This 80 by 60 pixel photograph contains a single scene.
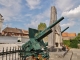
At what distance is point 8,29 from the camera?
51.3m

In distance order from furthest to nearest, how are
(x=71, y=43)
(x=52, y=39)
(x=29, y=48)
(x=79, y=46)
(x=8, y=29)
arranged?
1. (x=8, y=29)
2. (x=71, y=43)
3. (x=79, y=46)
4. (x=52, y=39)
5. (x=29, y=48)

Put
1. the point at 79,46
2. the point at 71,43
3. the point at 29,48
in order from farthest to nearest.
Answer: the point at 71,43, the point at 79,46, the point at 29,48

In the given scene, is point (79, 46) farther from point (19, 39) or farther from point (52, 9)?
point (52, 9)

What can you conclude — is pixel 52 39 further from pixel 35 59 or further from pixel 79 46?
pixel 79 46

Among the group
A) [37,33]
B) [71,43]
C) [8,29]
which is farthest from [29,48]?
[8,29]

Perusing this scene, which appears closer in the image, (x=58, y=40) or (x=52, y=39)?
(x=52, y=39)

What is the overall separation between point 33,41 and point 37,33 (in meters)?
0.89

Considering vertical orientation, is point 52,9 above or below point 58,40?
above

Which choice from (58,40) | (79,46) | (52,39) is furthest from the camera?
(79,46)

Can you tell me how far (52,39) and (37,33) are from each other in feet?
15.8

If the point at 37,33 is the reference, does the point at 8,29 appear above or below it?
above

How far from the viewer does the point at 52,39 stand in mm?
12758

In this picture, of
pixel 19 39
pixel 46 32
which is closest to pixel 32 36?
pixel 46 32

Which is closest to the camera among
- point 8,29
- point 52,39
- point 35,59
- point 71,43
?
point 35,59
